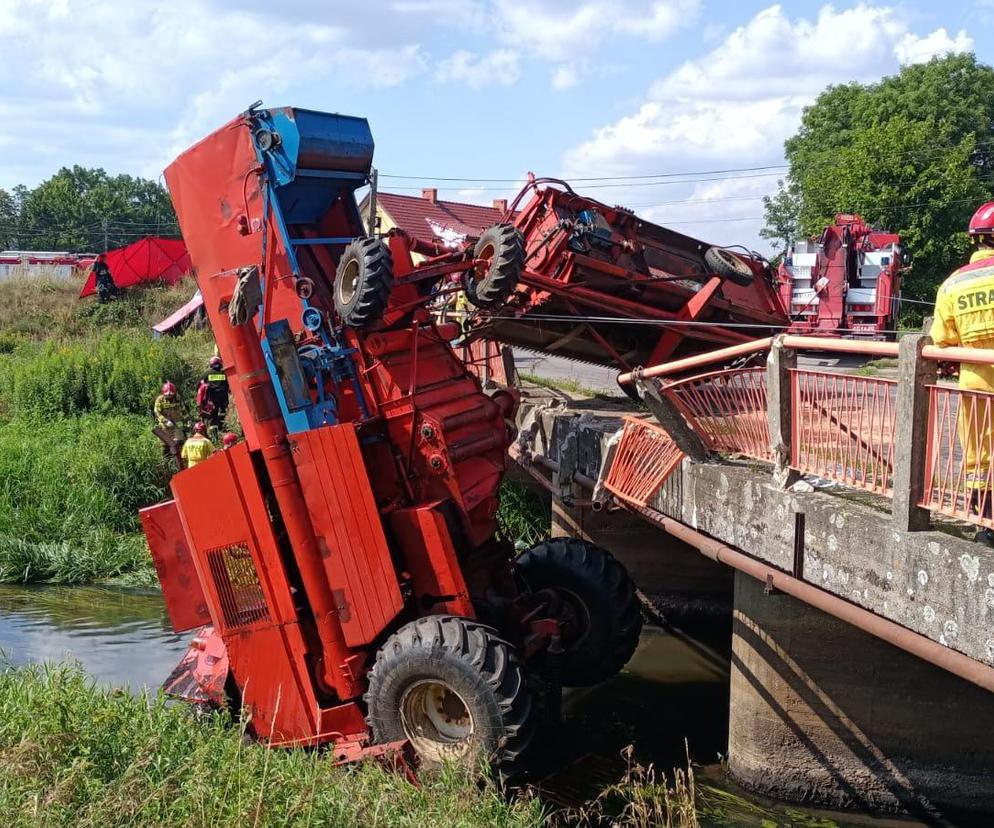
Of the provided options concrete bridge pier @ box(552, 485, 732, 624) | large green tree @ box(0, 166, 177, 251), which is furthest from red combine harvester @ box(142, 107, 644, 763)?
large green tree @ box(0, 166, 177, 251)

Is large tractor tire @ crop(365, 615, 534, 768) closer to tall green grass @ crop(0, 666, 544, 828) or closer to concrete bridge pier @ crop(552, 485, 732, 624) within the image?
tall green grass @ crop(0, 666, 544, 828)

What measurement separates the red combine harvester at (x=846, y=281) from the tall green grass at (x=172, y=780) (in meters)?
17.7

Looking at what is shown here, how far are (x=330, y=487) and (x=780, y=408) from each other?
9.15 feet

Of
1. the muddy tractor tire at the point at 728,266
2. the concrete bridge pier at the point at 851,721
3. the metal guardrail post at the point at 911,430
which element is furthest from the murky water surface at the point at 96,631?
the metal guardrail post at the point at 911,430

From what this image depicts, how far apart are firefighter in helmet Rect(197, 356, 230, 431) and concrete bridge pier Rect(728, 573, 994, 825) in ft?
36.1

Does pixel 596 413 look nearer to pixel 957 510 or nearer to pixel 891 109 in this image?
pixel 957 510

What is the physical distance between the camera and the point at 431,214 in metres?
38.1

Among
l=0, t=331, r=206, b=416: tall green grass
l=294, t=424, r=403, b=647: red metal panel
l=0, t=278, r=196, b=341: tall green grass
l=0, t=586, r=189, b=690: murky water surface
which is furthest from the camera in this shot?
l=0, t=278, r=196, b=341: tall green grass

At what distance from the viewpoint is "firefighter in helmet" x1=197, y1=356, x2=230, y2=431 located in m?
16.1

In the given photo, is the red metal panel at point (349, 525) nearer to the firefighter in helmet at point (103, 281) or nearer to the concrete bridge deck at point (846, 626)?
the concrete bridge deck at point (846, 626)

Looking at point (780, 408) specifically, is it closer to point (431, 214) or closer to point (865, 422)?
point (865, 422)

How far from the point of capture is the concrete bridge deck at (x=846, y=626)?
14.4 ft

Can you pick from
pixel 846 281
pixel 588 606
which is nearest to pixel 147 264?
pixel 846 281

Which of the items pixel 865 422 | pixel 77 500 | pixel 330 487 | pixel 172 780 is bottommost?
pixel 77 500
